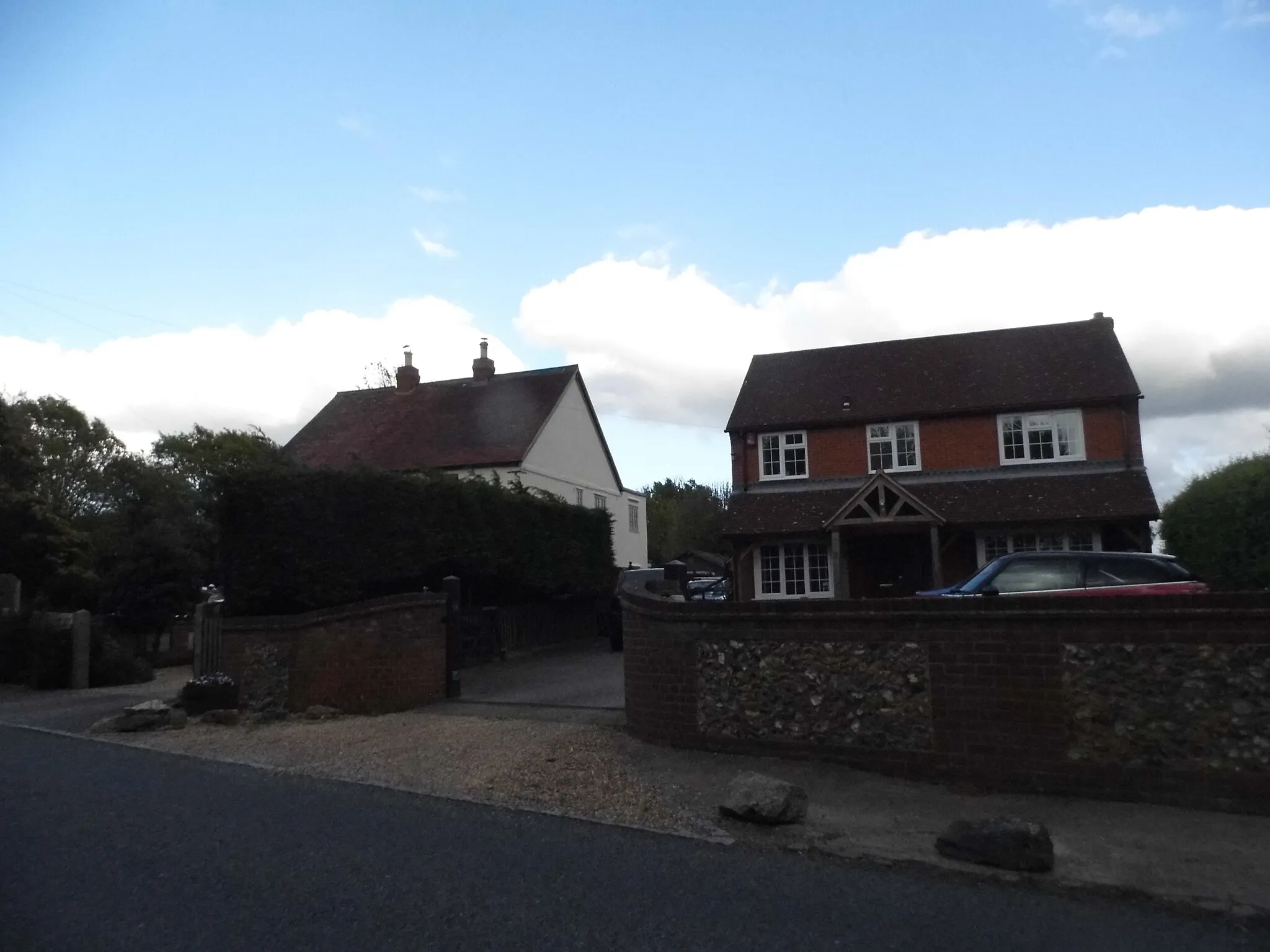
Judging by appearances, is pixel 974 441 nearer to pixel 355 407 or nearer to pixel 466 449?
pixel 466 449

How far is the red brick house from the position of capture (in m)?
25.5

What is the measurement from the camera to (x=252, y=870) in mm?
6395

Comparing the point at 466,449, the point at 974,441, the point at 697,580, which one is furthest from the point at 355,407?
the point at 974,441

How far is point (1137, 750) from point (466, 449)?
25588mm

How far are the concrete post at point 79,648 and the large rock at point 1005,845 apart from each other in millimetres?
17726

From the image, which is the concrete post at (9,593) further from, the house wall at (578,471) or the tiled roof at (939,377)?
the tiled roof at (939,377)

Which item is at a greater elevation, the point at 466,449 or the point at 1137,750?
the point at 466,449

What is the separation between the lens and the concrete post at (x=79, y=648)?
19.6m

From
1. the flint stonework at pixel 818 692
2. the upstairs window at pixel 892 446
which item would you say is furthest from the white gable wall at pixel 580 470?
the flint stonework at pixel 818 692

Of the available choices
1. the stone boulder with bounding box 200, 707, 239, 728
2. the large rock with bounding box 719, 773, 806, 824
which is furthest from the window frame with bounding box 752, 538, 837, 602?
the large rock with bounding box 719, 773, 806, 824

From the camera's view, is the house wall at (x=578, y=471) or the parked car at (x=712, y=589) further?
the house wall at (x=578, y=471)

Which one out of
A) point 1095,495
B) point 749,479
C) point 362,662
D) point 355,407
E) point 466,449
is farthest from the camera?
point 355,407

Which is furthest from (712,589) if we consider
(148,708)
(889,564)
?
(148,708)

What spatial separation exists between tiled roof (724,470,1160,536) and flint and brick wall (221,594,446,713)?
14.4 m
